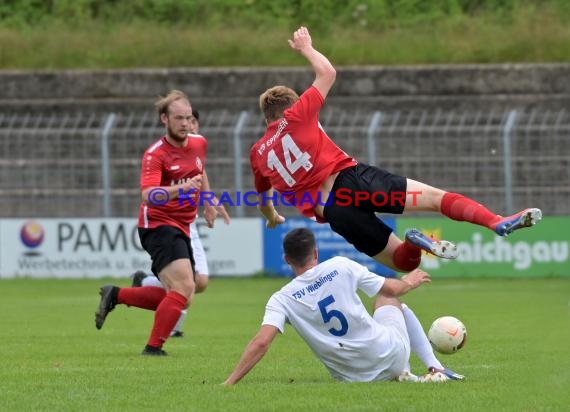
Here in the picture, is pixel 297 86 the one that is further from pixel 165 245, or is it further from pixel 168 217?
pixel 165 245

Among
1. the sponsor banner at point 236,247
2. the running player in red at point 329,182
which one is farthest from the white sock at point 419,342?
the sponsor banner at point 236,247

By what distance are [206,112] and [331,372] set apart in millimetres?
17633

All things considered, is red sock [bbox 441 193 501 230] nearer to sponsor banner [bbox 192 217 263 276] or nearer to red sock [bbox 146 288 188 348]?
red sock [bbox 146 288 188 348]

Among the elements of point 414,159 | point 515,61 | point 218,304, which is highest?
point 515,61

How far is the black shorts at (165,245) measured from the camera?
38.9ft

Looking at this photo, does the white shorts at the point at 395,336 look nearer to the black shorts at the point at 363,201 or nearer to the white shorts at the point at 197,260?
the black shorts at the point at 363,201

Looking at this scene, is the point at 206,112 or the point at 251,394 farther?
the point at 206,112

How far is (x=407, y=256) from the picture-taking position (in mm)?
10281

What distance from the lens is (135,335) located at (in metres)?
13.9

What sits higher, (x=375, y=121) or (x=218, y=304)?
(x=375, y=121)

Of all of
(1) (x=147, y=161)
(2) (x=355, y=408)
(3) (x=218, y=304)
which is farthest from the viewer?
(3) (x=218, y=304)

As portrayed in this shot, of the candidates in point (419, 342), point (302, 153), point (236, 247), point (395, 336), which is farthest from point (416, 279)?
point (236, 247)

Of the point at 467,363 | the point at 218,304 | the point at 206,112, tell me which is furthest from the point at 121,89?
the point at 467,363

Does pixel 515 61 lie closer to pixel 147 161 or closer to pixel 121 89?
pixel 121 89
